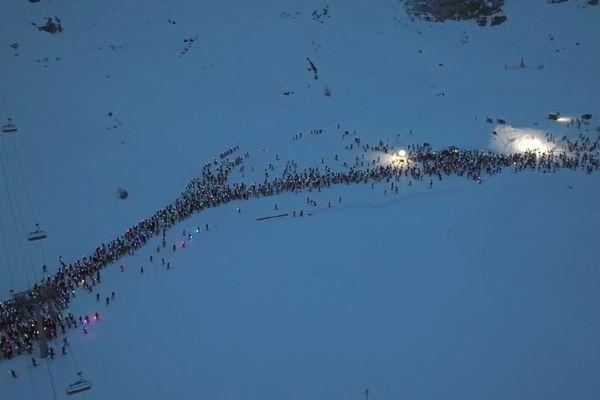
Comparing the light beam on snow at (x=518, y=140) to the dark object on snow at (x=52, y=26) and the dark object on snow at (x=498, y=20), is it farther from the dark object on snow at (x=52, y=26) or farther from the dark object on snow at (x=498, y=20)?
the dark object on snow at (x=52, y=26)

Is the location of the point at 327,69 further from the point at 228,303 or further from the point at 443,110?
the point at 228,303

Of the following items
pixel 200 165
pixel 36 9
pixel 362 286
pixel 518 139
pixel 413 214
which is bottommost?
pixel 362 286

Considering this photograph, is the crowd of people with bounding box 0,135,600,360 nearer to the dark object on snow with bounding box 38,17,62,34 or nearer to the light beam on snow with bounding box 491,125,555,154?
the light beam on snow with bounding box 491,125,555,154

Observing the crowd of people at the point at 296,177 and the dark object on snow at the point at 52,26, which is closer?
the crowd of people at the point at 296,177

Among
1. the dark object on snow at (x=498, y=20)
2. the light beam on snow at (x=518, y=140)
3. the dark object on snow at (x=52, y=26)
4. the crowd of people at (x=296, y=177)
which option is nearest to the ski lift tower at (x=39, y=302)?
the crowd of people at (x=296, y=177)

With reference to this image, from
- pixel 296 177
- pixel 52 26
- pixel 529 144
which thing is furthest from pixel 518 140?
pixel 52 26

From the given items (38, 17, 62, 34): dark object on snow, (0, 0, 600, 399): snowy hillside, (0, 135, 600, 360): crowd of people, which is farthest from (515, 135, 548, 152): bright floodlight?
(38, 17, 62, 34): dark object on snow

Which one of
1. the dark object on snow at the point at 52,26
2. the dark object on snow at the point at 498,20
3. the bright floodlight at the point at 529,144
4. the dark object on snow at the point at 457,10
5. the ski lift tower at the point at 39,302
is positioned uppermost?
the dark object on snow at the point at 52,26

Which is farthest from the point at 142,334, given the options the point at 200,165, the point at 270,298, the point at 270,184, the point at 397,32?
the point at 397,32
